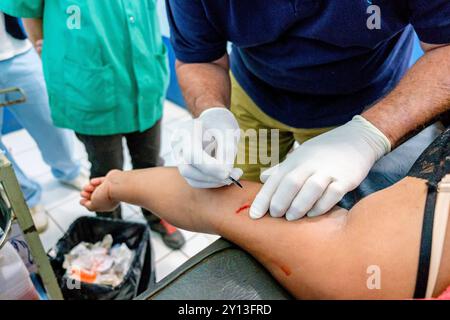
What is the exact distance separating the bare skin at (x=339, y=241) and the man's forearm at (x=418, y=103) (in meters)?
0.21

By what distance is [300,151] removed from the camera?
770 mm

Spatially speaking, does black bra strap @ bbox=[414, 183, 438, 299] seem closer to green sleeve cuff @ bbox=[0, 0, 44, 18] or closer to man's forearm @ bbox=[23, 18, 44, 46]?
green sleeve cuff @ bbox=[0, 0, 44, 18]

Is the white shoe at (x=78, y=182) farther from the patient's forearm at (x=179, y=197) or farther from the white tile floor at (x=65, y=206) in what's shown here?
the patient's forearm at (x=179, y=197)

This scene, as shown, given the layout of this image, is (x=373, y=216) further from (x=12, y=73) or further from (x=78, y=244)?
(x=12, y=73)

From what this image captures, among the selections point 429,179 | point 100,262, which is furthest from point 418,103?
point 100,262

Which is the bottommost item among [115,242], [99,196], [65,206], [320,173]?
[65,206]

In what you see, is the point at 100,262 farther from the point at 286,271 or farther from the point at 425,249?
the point at 425,249

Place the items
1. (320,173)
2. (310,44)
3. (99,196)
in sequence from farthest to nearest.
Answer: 1. (99,196)
2. (310,44)
3. (320,173)

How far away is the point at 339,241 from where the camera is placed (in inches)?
24.7

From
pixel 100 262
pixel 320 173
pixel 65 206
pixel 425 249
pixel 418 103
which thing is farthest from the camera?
pixel 65 206

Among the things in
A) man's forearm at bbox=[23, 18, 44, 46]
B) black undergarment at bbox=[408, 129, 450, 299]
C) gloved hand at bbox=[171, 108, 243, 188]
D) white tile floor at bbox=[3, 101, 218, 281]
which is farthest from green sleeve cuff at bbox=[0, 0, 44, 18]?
black undergarment at bbox=[408, 129, 450, 299]

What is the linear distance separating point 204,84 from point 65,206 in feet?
4.41

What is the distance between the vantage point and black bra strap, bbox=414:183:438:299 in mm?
550

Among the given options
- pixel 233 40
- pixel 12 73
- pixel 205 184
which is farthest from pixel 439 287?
pixel 12 73
